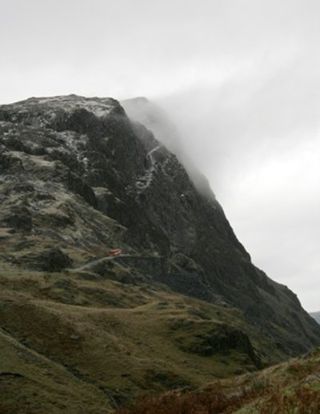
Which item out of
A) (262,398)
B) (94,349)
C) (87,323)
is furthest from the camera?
(87,323)

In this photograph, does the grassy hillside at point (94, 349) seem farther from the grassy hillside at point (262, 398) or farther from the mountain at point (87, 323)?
the grassy hillside at point (262, 398)

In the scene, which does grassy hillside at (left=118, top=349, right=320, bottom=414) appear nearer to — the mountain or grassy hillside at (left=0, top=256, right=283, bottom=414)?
grassy hillside at (left=0, top=256, right=283, bottom=414)

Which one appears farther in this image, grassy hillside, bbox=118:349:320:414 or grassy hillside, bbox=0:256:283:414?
grassy hillside, bbox=0:256:283:414

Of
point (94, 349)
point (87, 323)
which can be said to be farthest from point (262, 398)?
point (87, 323)

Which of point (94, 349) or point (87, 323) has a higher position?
point (87, 323)

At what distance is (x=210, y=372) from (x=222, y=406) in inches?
1519

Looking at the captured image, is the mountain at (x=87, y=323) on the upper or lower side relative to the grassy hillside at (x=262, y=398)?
upper

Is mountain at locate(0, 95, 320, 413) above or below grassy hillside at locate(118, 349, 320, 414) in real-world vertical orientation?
above

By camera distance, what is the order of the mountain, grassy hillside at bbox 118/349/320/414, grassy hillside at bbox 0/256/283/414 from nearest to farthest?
grassy hillside at bbox 118/349/320/414 → grassy hillside at bbox 0/256/283/414 → the mountain

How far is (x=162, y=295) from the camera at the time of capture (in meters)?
113

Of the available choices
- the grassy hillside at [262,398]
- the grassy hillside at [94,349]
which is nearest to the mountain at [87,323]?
the grassy hillside at [94,349]

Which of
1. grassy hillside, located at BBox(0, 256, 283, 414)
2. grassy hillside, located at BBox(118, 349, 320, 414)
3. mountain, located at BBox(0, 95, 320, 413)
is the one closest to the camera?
grassy hillside, located at BBox(118, 349, 320, 414)

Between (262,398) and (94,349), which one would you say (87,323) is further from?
(262,398)

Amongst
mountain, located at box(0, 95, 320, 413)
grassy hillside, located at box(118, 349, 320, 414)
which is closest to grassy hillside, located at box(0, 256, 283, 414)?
mountain, located at box(0, 95, 320, 413)
